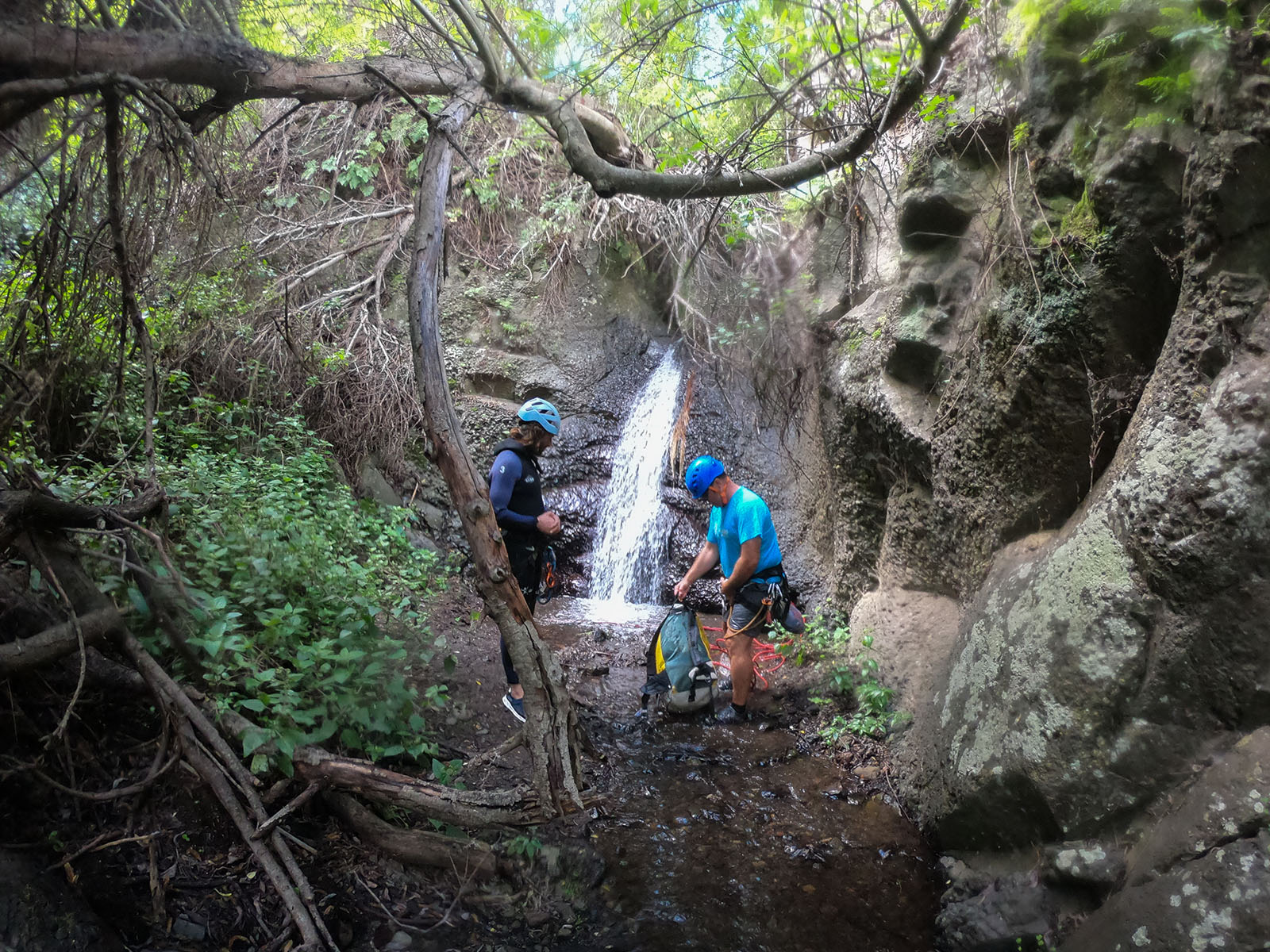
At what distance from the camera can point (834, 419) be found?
6.21 meters

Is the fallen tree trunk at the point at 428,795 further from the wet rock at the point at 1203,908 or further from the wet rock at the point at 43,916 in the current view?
the wet rock at the point at 1203,908

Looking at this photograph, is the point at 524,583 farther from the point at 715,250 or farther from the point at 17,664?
the point at 715,250

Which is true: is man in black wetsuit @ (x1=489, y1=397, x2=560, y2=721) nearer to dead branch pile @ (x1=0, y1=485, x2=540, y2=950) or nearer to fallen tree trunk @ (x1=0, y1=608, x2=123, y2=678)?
dead branch pile @ (x1=0, y1=485, x2=540, y2=950)

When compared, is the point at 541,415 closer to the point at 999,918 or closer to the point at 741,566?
the point at 741,566

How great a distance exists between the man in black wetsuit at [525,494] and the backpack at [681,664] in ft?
3.37

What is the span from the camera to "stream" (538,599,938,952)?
2.97m

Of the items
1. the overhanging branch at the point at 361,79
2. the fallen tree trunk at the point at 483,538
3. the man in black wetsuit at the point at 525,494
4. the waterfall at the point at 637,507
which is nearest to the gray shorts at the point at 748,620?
the man in black wetsuit at the point at 525,494

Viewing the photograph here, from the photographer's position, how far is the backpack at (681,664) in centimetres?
485

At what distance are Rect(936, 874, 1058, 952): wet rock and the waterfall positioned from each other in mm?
5158

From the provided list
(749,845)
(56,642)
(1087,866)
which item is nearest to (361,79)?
(56,642)

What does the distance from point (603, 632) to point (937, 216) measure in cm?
447

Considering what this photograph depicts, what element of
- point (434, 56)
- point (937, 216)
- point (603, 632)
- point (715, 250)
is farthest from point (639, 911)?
point (715, 250)

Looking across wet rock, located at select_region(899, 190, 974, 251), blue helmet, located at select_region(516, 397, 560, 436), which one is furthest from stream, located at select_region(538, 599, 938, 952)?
wet rock, located at select_region(899, 190, 974, 251)

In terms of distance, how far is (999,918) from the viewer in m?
2.81
